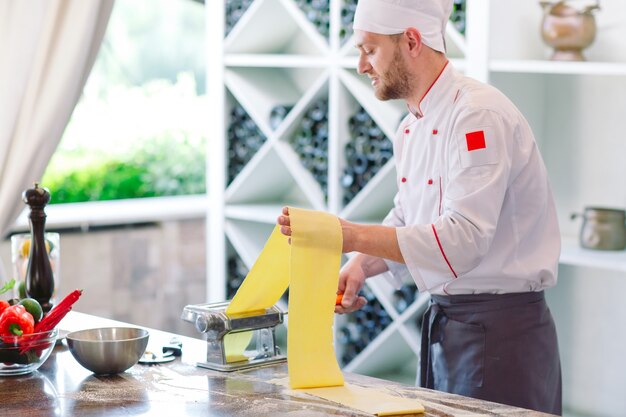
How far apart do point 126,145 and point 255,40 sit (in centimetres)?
141

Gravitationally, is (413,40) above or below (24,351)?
above

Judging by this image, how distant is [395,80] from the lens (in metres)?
2.82

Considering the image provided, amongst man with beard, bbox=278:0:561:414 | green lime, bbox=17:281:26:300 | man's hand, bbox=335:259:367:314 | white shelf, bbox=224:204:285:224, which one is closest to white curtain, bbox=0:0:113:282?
green lime, bbox=17:281:26:300

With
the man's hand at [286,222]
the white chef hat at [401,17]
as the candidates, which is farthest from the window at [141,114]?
the man's hand at [286,222]

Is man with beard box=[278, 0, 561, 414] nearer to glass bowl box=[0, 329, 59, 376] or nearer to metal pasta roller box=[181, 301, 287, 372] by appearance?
metal pasta roller box=[181, 301, 287, 372]

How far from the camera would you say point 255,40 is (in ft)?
16.5

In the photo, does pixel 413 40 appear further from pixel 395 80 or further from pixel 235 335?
pixel 235 335

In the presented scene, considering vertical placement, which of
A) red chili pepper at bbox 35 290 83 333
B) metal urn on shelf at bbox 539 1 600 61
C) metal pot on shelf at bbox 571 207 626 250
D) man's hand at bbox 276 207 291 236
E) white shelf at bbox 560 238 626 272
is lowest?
red chili pepper at bbox 35 290 83 333

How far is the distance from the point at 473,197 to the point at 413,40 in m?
0.50

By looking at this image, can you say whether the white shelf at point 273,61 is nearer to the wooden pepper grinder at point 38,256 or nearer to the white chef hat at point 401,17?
the white chef hat at point 401,17

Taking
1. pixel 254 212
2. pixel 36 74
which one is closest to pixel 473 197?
pixel 36 74

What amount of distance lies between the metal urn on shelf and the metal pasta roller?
→ 1874 mm

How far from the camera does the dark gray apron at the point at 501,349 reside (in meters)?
2.80

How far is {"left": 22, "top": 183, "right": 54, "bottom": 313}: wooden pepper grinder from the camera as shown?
2.83m
